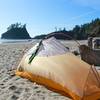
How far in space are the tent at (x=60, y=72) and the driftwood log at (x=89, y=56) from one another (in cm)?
177

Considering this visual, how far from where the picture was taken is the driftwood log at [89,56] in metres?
9.20

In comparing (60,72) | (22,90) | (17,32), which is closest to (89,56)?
(60,72)

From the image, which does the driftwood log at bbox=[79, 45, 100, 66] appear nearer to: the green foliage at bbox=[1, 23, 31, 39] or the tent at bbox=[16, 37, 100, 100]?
the tent at bbox=[16, 37, 100, 100]

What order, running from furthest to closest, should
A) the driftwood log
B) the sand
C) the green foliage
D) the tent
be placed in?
the green foliage → the driftwood log → the sand → the tent

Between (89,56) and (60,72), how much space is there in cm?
342

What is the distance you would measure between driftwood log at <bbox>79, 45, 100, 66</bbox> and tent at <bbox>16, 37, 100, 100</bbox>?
69.8 inches

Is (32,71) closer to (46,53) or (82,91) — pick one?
(46,53)

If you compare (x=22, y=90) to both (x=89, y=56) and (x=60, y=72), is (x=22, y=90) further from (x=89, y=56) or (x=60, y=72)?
(x=89, y=56)

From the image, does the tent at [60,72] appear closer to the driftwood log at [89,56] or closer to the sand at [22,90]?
the sand at [22,90]

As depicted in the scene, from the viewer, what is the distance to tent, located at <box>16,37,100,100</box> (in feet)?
17.4

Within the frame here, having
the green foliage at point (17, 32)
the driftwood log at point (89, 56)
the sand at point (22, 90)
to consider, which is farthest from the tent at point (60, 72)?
the green foliage at point (17, 32)

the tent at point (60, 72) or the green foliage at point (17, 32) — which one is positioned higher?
the tent at point (60, 72)

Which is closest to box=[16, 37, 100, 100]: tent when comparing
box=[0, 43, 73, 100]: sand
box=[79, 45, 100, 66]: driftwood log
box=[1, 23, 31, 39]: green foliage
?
box=[0, 43, 73, 100]: sand

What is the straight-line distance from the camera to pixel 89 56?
30.4ft
